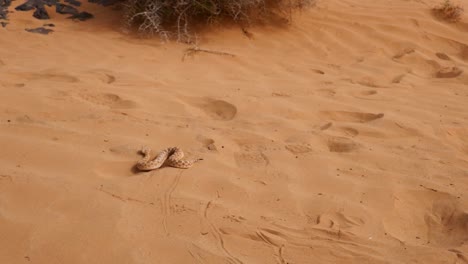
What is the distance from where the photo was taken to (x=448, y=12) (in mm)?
7156

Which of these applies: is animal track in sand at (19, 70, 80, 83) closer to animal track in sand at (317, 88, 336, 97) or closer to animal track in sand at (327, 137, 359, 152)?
animal track in sand at (317, 88, 336, 97)

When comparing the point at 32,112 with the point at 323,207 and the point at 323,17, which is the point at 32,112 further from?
the point at 323,17

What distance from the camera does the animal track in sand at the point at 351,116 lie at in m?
4.32

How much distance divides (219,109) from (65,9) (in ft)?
13.0

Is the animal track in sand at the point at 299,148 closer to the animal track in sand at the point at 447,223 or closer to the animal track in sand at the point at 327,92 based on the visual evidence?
the animal track in sand at the point at 447,223

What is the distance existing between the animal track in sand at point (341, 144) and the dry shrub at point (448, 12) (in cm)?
424

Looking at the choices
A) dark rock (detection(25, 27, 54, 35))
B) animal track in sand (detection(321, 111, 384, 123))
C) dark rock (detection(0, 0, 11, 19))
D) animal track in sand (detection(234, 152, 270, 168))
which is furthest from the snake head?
dark rock (detection(0, 0, 11, 19))

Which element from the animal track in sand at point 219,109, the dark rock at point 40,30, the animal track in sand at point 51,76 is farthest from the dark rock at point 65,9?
the animal track in sand at point 219,109

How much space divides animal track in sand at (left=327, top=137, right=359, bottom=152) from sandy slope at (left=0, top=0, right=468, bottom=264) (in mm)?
15

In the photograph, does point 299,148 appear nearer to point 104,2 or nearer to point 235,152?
point 235,152

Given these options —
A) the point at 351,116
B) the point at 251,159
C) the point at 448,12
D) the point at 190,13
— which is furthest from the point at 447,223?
the point at 448,12

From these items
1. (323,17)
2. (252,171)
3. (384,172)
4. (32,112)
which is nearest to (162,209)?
(252,171)

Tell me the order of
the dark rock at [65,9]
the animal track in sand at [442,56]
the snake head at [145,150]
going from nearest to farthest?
the snake head at [145,150], the animal track in sand at [442,56], the dark rock at [65,9]

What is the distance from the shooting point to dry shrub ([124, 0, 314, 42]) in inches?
257
